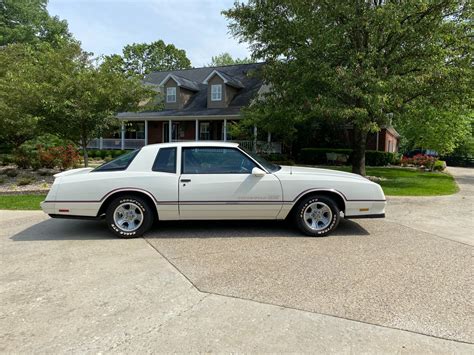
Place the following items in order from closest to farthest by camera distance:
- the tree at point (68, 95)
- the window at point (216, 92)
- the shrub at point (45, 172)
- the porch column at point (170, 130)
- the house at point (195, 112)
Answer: the tree at point (68, 95)
the shrub at point (45, 172)
the house at point (195, 112)
the window at point (216, 92)
the porch column at point (170, 130)

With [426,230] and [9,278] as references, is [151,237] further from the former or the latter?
[426,230]

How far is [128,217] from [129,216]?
2 cm

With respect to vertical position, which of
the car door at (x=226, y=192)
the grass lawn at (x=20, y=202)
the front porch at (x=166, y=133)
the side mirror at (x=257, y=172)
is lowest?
the grass lawn at (x=20, y=202)

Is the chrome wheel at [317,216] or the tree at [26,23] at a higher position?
the tree at [26,23]

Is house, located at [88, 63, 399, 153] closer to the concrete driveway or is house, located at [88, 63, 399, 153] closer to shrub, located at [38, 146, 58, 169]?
shrub, located at [38, 146, 58, 169]

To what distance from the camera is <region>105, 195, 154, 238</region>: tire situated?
5.77m

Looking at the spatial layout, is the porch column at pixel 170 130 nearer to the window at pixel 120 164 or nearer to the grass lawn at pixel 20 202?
the grass lawn at pixel 20 202

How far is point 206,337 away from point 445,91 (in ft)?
44.4

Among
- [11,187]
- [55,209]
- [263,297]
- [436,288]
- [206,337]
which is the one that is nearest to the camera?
[206,337]

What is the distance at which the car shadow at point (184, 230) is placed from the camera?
5.95 metres

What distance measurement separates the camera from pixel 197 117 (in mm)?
25922

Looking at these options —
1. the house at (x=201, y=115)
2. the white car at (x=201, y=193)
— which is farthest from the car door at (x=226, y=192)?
the house at (x=201, y=115)

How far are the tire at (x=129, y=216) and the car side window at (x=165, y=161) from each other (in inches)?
23.8

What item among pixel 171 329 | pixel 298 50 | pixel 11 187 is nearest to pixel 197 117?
pixel 298 50
